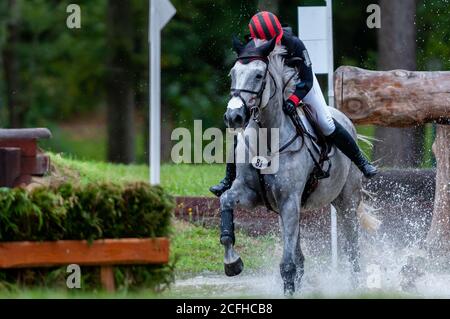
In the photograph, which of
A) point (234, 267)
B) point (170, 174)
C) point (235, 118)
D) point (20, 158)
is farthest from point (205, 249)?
point (235, 118)

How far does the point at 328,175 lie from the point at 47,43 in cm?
1542

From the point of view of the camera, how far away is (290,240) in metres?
8.94

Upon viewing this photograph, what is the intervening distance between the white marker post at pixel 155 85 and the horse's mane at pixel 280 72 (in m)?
1.87

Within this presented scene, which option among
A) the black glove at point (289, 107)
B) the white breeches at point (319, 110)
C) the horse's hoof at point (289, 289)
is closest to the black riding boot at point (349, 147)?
the white breeches at point (319, 110)

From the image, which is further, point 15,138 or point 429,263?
point 15,138

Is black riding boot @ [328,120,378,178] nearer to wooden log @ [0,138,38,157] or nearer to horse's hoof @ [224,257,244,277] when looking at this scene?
horse's hoof @ [224,257,244,277]

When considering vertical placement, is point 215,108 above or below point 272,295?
above

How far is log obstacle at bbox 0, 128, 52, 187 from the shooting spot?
11719mm

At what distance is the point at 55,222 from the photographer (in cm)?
750

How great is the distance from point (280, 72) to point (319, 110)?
1.91ft

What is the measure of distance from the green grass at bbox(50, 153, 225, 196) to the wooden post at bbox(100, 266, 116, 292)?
5300 millimetres
